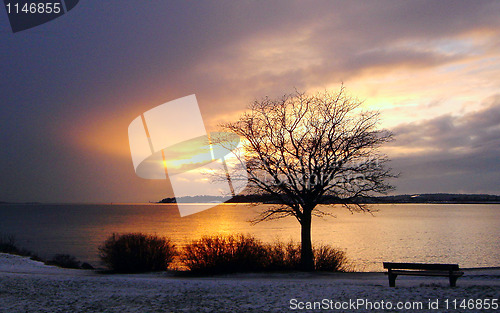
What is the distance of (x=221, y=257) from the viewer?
19984mm

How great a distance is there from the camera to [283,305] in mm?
10742

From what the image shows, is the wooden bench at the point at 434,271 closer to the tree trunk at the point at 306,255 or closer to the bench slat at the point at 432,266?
the bench slat at the point at 432,266

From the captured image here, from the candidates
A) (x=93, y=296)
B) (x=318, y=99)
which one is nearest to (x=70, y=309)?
(x=93, y=296)

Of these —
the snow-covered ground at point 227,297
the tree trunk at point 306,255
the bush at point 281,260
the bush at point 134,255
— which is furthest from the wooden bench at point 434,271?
the bush at point 134,255

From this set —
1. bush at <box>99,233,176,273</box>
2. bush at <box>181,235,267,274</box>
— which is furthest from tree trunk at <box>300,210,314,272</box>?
bush at <box>99,233,176,273</box>

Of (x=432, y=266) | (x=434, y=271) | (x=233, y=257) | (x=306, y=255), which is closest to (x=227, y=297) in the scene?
(x=432, y=266)

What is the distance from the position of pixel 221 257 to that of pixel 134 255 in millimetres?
4761

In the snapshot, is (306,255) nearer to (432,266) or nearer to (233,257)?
(233,257)

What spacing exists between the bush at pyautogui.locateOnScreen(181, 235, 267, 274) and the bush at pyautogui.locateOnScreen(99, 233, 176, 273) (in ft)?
6.83

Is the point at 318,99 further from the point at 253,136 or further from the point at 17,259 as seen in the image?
the point at 17,259

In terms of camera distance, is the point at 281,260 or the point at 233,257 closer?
the point at 233,257

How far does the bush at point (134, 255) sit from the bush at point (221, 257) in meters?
2.08

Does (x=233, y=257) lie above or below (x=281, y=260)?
above

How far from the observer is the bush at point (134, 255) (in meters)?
21.3
